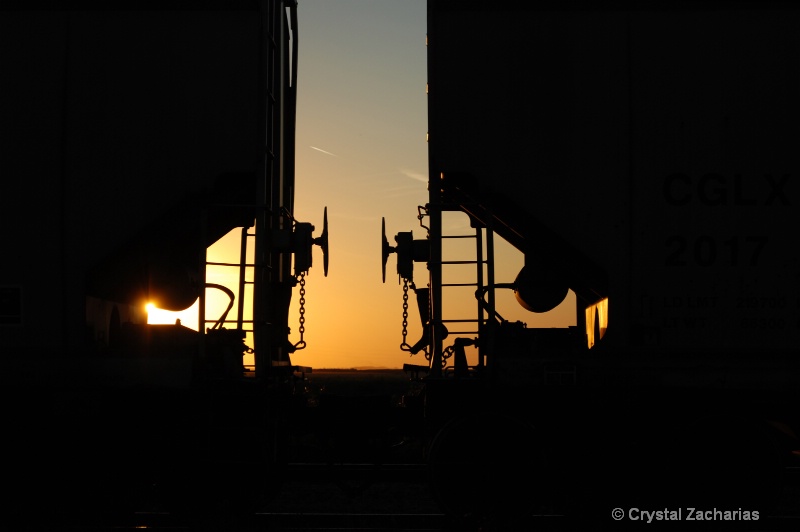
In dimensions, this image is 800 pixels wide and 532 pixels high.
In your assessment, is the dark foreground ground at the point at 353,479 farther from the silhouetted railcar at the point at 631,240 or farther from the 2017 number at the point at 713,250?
the 2017 number at the point at 713,250

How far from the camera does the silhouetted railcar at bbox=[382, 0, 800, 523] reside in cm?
811

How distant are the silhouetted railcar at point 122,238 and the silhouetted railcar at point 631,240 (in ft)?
5.58

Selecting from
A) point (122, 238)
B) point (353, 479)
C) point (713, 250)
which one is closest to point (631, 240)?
point (713, 250)

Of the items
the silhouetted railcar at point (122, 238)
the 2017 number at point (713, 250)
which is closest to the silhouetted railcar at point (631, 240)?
the 2017 number at point (713, 250)

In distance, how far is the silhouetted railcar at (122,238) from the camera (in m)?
8.15

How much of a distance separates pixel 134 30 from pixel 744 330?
5956mm

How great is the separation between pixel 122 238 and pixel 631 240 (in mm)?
4380

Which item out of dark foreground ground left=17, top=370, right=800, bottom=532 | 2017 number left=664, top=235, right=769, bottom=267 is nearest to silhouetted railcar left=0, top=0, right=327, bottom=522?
dark foreground ground left=17, top=370, right=800, bottom=532

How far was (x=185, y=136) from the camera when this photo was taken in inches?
334

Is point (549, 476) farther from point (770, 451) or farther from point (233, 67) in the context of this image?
point (233, 67)

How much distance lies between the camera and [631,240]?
8.18 meters

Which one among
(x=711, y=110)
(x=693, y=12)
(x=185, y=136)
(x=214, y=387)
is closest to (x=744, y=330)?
(x=711, y=110)

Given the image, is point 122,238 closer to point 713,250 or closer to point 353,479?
→ point 353,479

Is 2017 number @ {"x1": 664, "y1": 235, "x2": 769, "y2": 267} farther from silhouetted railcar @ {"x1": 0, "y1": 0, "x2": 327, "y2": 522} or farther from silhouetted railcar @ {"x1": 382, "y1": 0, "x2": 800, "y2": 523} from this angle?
silhouetted railcar @ {"x1": 0, "y1": 0, "x2": 327, "y2": 522}
